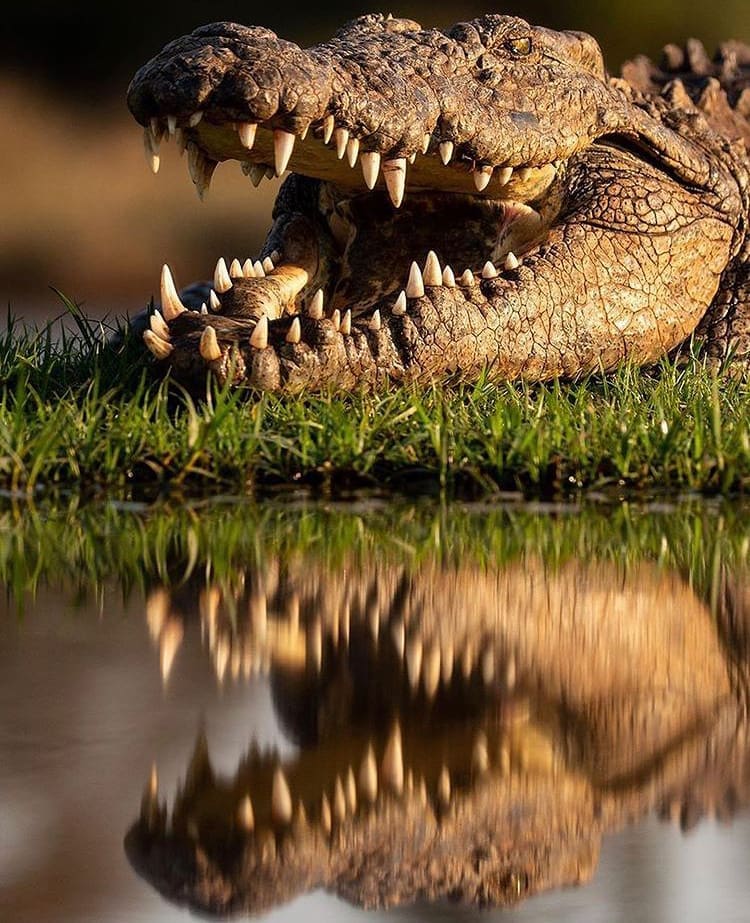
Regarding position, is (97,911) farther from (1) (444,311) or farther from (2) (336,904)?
(1) (444,311)

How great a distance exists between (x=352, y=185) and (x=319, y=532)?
8.89 ft

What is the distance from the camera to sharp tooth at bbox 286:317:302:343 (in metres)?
5.53

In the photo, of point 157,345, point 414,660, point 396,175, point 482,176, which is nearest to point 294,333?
point 157,345

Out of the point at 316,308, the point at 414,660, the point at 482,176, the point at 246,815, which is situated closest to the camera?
the point at 246,815

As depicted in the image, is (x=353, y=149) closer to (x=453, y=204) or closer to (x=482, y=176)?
(x=482, y=176)

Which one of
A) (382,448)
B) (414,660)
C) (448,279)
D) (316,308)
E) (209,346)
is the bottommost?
(414,660)

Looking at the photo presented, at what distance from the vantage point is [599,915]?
174 cm

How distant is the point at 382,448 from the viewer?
4.84m

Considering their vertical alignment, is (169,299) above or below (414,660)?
above

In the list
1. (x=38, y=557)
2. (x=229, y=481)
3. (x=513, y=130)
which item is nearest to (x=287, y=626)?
(x=38, y=557)

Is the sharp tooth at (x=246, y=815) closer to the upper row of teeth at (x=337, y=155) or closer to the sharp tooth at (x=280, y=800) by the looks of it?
the sharp tooth at (x=280, y=800)

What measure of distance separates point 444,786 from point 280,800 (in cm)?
21

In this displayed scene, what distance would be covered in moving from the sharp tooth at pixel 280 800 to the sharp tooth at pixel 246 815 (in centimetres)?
3

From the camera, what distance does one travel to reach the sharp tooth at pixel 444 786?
213 cm
